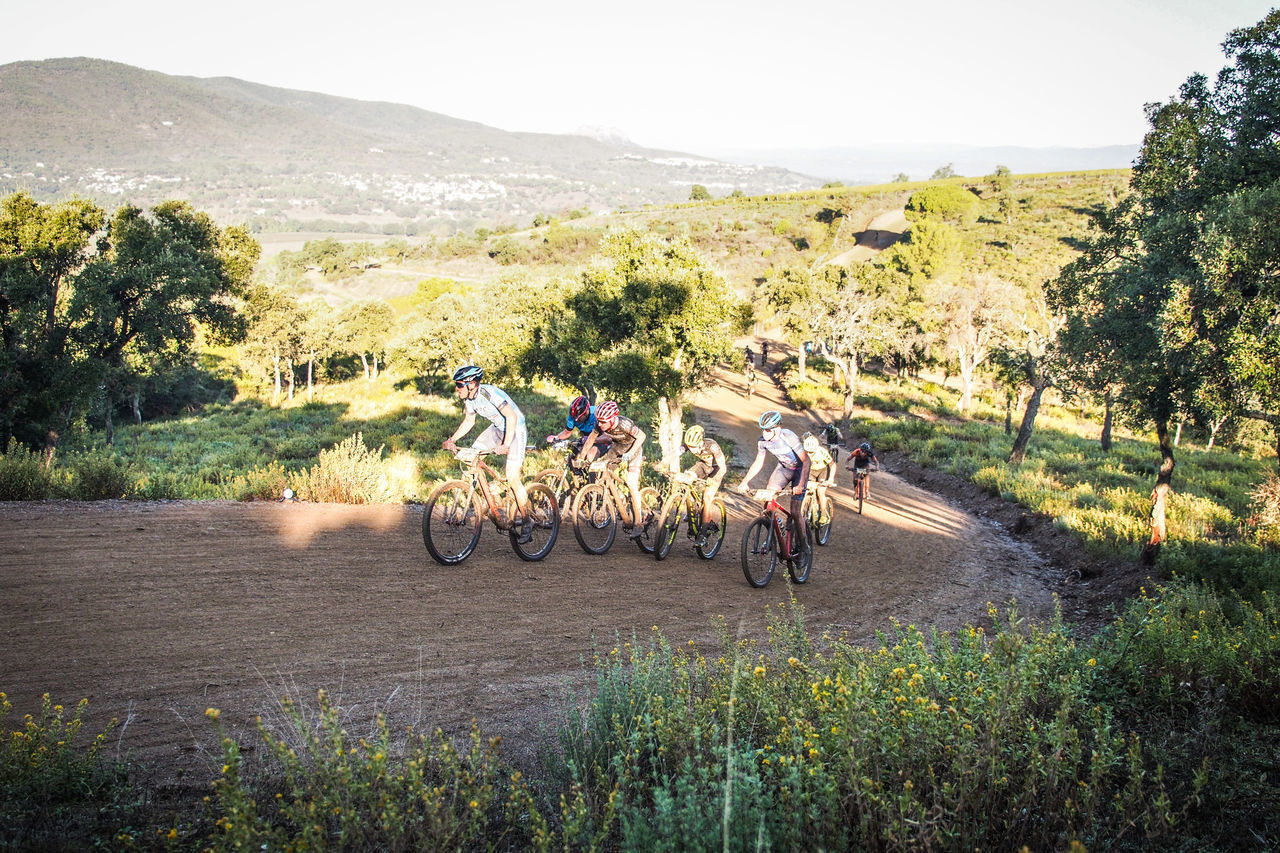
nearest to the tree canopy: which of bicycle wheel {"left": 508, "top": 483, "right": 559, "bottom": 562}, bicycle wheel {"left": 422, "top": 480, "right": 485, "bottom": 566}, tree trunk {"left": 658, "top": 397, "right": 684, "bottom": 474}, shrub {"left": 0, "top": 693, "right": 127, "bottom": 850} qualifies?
bicycle wheel {"left": 422, "top": 480, "right": 485, "bottom": 566}

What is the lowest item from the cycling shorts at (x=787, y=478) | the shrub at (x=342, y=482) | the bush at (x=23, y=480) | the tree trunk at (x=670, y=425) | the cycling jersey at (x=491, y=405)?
the tree trunk at (x=670, y=425)

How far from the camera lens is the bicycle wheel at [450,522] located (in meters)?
8.24

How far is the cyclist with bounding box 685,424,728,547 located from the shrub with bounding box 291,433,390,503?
5.42m

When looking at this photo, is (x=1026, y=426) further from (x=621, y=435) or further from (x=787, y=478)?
(x=621, y=435)

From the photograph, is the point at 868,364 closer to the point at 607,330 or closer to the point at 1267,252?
the point at 607,330

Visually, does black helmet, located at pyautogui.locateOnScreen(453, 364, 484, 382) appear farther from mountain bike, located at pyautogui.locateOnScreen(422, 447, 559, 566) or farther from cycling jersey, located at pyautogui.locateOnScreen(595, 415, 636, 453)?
cycling jersey, located at pyautogui.locateOnScreen(595, 415, 636, 453)

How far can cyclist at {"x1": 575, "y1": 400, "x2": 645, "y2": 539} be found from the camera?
984 centimetres

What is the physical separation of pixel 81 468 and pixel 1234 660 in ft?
45.1

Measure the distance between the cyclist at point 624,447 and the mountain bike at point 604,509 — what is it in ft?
0.25

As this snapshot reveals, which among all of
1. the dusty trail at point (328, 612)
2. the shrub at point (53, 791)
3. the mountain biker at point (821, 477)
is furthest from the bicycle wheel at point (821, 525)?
the shrub at point (53, 791)

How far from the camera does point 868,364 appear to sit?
57.1 m

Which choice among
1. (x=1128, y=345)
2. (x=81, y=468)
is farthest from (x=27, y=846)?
(x=1128, y=345)

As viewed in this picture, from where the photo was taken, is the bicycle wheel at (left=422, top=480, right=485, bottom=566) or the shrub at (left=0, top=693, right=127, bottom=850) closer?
the shrub at (left=0, top=693, right=127, bottom=850)

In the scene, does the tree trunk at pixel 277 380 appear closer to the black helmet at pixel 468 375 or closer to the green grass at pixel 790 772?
the black helmet at pixel 468 375
